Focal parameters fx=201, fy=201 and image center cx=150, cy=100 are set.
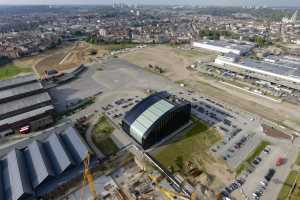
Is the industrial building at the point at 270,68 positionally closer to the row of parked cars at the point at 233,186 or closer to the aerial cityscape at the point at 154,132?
the aerial cityscape at the point at 154,132

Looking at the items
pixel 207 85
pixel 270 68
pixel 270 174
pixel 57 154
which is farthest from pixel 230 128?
pixel 270 68

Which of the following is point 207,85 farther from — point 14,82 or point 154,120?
point 14,82

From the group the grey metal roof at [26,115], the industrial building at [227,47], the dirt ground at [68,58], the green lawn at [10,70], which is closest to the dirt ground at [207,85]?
the industrial building at [227,47]

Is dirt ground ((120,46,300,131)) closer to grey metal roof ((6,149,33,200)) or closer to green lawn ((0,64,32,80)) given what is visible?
green lawn ((0,64,32,80))

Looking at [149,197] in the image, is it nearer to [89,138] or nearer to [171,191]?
[171,191]

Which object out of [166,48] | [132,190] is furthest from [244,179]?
[166,48]

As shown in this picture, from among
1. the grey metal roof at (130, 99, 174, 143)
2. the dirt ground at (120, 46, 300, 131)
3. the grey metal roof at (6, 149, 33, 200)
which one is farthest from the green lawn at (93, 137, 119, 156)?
the dirt ground at (120, 46, 300, 131)

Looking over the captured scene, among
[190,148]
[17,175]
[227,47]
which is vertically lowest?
[190,148]
